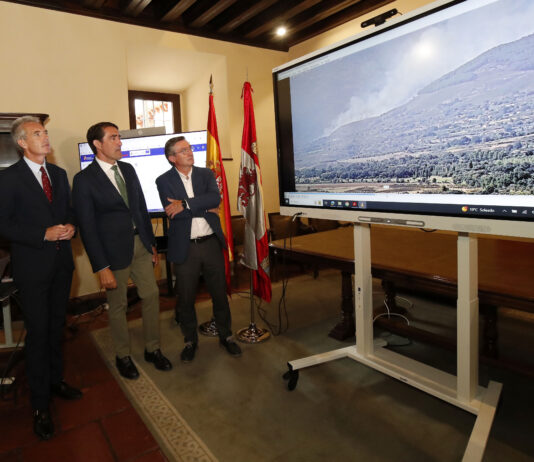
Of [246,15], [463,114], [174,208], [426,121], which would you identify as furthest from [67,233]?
[246,15]

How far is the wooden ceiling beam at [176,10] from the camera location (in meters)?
4.16

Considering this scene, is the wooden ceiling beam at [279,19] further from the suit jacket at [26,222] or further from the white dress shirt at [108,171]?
the suit jacket at [26,222]

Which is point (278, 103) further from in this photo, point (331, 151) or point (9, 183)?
point (9, 183)

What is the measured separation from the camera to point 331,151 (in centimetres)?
212

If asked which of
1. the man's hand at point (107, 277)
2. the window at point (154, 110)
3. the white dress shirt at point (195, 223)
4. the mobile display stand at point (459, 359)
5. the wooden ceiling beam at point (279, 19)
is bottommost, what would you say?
the mobile display stand at point (459, 359)

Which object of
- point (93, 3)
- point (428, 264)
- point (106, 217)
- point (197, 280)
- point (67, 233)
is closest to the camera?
point (67, 233)

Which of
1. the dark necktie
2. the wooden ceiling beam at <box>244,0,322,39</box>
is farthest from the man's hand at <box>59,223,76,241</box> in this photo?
the wooden ceiling beam at <box>244,0,322,39</box>

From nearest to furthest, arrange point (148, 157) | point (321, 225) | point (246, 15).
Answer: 1. point (148, 157)
2. point (246, 15)
3. point (321, 225)

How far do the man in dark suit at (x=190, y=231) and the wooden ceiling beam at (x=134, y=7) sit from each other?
2249mm

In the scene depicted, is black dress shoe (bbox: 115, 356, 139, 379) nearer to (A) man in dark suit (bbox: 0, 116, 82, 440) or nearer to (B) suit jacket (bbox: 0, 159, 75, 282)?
(A) man in dark suit (bbox: 0, 116, 82, 440)

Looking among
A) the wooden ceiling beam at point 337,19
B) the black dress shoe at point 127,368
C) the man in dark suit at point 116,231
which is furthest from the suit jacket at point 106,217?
the wooden ceiling beam at point 337,19

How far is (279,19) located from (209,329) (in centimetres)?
369

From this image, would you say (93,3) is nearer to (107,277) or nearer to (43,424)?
(107,277)

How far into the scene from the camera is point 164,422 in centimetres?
208
